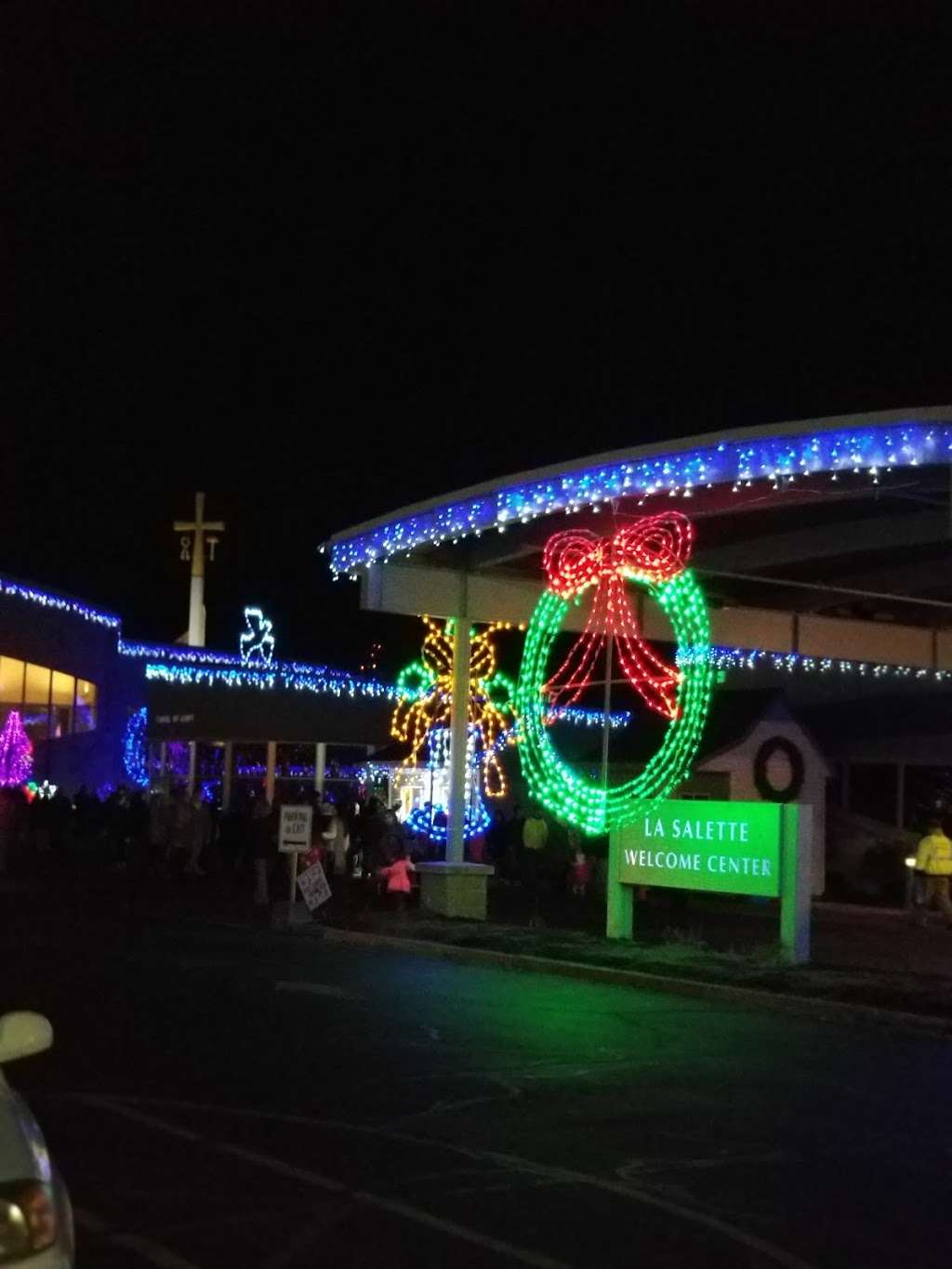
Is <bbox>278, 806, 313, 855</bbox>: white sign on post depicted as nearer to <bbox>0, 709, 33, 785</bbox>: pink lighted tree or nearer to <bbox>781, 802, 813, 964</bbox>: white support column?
<bbox>781, 802, 813, 964</bbox>: white support column

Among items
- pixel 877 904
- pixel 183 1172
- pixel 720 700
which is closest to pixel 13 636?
pixel 720 700

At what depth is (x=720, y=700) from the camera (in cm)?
3062

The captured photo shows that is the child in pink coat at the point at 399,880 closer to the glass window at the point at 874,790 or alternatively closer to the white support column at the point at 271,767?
the glass window at the point at 874,790

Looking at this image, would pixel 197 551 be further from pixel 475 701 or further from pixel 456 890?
pixel 456 890

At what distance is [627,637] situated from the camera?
20516 millimetres

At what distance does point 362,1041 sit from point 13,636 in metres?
31.1

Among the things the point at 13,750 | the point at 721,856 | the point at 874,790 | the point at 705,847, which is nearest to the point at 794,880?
the point at 721,856

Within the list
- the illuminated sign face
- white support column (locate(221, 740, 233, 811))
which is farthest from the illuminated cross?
the illuminated sign face

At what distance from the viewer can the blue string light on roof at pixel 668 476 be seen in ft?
52.2

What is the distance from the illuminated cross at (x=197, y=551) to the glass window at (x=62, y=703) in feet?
52.8

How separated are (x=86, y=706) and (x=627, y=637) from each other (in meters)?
28.3

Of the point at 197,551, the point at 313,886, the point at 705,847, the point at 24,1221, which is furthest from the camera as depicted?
the point at 197,551

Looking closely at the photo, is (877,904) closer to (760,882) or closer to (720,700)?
(720,700)

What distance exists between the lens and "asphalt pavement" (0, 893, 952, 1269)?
23.8 ft
